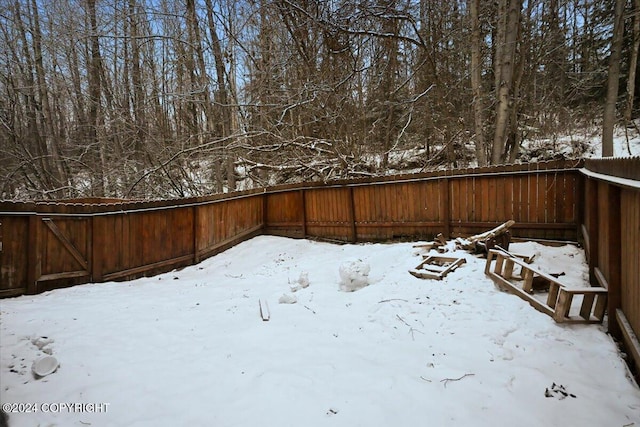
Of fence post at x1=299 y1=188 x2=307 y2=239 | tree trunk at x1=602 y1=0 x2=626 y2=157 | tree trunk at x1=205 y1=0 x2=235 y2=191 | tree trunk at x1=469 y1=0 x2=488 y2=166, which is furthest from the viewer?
tree trunk at x1=205 y1=0 x2=235 y2=191

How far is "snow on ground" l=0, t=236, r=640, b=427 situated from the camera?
2.39m

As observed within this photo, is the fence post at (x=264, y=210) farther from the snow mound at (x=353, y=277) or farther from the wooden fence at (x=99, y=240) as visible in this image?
the snow mound at (x=353, y=277)

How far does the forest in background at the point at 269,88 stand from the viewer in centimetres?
924

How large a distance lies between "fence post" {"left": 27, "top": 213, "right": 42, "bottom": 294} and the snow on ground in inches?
8.9

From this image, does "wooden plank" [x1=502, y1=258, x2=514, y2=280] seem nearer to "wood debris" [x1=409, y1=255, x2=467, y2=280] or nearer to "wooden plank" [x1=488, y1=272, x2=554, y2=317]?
"wooden plank" [x1=488, y1=272, x2=554, y2=317]

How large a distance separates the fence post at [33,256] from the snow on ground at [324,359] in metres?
0.23

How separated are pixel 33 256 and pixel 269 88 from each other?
6420mm

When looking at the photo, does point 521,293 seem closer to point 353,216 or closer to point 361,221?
point 361,221

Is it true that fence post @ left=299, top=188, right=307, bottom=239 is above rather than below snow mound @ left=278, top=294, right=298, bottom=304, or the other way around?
above

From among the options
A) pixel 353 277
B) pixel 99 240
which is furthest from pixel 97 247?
pixel 353 277

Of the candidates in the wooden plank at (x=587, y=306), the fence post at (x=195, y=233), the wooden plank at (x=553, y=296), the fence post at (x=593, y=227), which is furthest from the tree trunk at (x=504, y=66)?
the fence post at (x=195, y=233)

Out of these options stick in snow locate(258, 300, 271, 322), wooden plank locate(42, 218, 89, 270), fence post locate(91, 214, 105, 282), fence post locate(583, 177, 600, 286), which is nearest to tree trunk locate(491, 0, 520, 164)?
fence post locate(583, 177, 600, 286)

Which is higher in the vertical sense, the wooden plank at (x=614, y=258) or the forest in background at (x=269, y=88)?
the forest in background at (x=269, y=88)

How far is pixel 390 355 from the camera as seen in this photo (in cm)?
324
